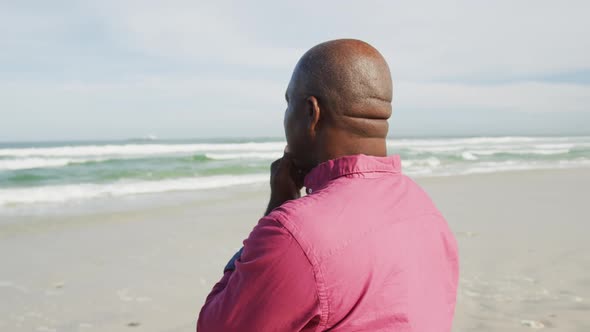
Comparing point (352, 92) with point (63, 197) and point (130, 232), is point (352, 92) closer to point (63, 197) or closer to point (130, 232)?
point (130, 232)

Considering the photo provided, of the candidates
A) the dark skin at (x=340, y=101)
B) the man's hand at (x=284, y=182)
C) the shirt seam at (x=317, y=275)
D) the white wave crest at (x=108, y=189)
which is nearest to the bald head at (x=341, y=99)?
the dark skin at (x=340, y=101)

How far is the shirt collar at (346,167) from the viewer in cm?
134

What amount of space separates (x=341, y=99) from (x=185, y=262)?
4793 millimetres

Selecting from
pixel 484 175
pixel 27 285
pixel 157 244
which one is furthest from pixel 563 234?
pixel 484 175

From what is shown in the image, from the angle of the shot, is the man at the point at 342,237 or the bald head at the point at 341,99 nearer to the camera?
the man at the point at 342,237

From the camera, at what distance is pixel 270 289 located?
1.14 m

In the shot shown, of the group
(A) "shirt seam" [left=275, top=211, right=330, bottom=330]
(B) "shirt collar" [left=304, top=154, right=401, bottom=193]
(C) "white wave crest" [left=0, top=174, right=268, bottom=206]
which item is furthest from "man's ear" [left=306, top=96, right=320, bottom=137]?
(C) "white wave crest" [left=0, top=174, right=268, bottom=206]

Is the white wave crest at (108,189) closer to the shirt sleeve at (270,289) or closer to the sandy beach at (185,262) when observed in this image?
the sandy beach at (185,262)

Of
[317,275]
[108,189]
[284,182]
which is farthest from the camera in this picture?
[108,189]

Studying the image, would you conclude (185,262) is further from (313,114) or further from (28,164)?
(28,164)

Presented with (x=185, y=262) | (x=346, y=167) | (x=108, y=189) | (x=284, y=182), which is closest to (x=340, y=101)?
(x=346, y=167)

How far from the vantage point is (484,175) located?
51.6 feet

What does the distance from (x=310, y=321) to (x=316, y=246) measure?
190mm

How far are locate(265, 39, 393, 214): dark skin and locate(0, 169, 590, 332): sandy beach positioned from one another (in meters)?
2.86
